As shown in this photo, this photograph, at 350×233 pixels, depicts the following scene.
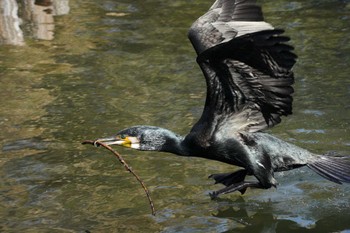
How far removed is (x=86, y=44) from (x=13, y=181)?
4404 millimetres

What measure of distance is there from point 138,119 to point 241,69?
2732mm

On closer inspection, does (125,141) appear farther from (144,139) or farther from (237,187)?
(237,187)

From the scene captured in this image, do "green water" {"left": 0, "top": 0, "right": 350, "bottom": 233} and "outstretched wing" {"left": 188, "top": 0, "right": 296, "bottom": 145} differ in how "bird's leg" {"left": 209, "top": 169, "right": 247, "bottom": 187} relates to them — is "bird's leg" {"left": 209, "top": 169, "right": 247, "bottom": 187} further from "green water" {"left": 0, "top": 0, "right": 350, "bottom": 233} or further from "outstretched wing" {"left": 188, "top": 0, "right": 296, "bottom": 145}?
"outstretched wing" {"left": 188, "top": 0, "right": 296, "bottom": 145}

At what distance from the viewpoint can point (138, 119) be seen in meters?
9.02

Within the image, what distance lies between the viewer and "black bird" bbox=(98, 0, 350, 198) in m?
6.59

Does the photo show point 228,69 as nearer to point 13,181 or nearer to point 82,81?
point 13,181

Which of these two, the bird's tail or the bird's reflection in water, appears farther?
the bird's tail

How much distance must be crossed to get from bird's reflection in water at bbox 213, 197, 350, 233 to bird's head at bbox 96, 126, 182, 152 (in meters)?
0.73

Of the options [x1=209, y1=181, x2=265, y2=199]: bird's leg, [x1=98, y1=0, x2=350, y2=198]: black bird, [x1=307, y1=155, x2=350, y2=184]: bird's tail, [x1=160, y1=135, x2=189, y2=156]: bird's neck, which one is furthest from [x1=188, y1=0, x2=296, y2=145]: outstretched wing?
[x1=307, y1=155, x2=350, y2=184]: bird's tail

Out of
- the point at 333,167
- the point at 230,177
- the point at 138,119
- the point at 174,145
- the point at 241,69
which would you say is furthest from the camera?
the point at 138,119

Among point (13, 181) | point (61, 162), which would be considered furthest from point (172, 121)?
point (13, 181)

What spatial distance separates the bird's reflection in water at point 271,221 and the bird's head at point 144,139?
73cm

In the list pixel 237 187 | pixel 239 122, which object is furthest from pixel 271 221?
pixel 239 122

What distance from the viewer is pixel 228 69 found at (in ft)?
21.1
